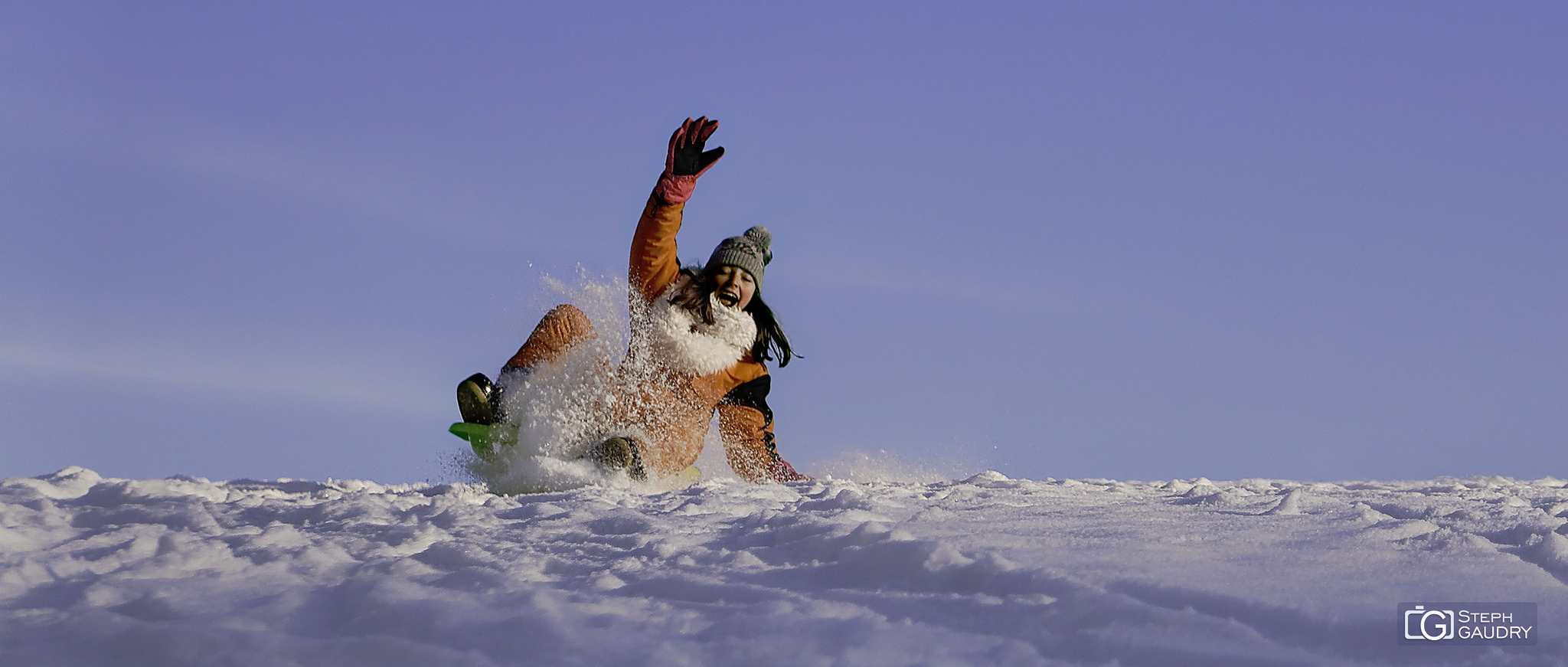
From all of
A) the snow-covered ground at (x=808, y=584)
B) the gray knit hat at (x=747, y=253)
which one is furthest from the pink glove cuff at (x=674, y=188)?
Result: the snow-covered ground at (x=808, y=584)

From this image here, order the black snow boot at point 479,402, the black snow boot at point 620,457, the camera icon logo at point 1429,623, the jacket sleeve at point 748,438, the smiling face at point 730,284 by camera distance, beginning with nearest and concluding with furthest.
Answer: the camera icon logo at point 1429,623
the black snow boot at point 620,457
the black snow boot at point 479,402
the smiling face at point 730,284
the jacket sleeve at point 748,438

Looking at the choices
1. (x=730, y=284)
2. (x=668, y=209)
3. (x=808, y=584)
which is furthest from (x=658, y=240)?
(x=808, y=584)

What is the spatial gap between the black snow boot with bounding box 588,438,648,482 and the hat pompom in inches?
51.2

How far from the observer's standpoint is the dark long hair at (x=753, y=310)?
4848mm

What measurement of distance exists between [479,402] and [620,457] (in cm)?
81

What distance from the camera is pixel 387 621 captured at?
2068 millimetres

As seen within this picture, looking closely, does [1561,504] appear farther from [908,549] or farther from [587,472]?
[587,472]

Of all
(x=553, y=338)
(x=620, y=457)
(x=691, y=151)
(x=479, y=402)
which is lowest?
(x=620, y=457)

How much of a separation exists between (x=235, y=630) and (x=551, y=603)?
0.64 meters

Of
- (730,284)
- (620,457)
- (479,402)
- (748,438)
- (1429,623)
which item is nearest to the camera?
(1429,623)

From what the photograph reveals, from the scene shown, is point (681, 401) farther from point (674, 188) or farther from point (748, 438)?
point (674, 188)

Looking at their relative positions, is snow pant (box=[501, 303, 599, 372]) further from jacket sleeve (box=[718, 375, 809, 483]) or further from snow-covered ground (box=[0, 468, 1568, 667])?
snow-covered ground (box=[0, 468, 1568, 667])

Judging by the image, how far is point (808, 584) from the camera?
223 cm

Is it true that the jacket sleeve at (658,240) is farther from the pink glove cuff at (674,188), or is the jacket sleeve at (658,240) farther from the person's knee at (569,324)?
the person's knee at (569,324)
